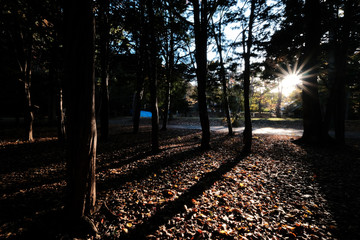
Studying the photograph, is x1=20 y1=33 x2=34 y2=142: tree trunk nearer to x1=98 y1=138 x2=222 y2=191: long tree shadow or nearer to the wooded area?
the wooded area

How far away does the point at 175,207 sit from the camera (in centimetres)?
338

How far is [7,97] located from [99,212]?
80.0 feet

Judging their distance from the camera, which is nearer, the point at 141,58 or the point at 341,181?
the point at 341,181

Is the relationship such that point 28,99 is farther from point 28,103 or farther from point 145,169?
point 145,169

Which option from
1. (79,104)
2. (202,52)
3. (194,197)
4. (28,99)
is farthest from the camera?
(28,99)

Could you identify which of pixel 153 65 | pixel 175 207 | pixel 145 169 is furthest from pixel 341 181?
pixel 153 65

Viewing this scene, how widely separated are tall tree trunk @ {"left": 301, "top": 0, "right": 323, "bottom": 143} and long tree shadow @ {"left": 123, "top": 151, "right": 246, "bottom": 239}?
305 inches

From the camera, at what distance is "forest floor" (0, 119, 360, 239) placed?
272 cm

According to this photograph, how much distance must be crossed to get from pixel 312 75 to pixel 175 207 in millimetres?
11115

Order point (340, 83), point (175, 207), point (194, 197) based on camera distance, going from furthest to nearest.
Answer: point (340, 83), point (194, 197), point (175, 207)

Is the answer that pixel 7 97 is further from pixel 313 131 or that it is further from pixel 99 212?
pixel 313 131

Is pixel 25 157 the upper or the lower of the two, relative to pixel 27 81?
lower

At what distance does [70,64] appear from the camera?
91.2 inches

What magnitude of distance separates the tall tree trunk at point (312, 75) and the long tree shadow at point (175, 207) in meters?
7.74
